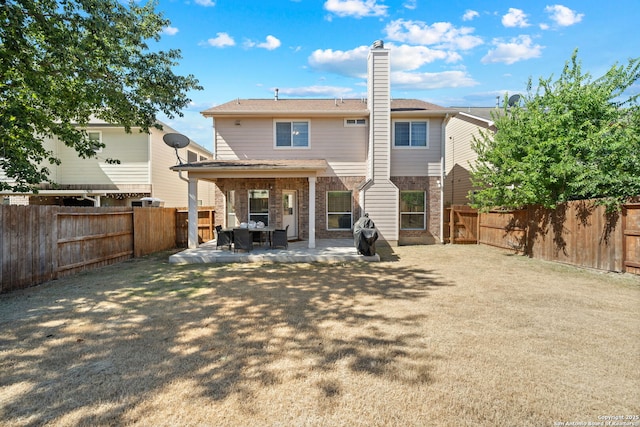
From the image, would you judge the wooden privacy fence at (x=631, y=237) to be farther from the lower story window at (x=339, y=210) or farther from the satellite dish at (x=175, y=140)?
the satellite dish at (x=175, y=140)

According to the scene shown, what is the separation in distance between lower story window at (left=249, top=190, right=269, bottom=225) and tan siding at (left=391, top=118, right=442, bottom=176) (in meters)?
5.68

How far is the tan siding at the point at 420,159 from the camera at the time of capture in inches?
566

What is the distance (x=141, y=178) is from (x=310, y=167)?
34.7ft

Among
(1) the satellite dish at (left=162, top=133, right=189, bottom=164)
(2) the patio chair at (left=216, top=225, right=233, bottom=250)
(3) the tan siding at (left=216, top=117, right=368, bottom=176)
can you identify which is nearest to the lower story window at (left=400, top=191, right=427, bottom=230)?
(3) the tan siding at (left=216, top=117, right=368, bottom=176)

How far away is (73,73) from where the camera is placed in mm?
8758

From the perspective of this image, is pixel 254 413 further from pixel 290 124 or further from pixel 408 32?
pixel 408 32

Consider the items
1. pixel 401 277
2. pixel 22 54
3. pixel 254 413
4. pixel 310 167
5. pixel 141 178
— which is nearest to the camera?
pixel 254 413

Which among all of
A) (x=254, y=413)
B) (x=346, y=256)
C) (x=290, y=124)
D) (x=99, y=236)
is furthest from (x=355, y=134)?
(x=254, y=413)

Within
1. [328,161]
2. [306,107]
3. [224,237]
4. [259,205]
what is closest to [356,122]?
[328,161]

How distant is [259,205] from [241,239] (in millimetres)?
3474

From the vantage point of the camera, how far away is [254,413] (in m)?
2.75

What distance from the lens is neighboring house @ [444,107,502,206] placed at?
17344mm

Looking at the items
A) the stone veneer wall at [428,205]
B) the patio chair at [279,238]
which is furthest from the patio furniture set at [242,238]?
the stone veneer wall at [428,205]

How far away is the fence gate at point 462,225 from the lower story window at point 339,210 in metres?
4.52
